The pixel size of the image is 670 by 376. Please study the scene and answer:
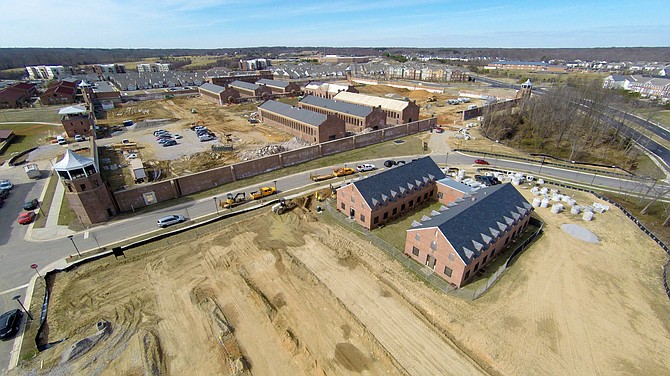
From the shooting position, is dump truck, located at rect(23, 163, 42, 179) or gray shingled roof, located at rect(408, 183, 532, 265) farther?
dump truck, located at rect(23, 163, 42, 179)

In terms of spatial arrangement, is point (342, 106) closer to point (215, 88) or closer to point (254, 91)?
point (254, 91)

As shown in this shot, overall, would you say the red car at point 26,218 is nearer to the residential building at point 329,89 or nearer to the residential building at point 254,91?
the residential building at point 329,89

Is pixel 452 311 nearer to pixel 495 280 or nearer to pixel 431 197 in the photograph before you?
pixel 495 280

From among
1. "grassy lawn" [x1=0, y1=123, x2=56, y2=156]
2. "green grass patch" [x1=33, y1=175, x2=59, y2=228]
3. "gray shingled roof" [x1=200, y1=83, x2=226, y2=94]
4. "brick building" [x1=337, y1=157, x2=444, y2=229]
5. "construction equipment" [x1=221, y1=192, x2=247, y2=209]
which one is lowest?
"grassy lawn" [x1=0, y1=123, x2=56, y2=156]

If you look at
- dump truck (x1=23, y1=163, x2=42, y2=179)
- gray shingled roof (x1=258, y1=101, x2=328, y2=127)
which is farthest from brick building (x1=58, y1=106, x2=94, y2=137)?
gray shingled roof (x1=258, y1=101, x2=328, y2=127)

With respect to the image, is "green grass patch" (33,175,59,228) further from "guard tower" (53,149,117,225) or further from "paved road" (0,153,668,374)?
"guard tower" (53,149,117,225)

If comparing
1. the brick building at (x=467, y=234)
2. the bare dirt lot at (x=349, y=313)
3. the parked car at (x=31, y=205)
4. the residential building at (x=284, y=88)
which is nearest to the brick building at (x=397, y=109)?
the brick building at (x=467, y=234)
